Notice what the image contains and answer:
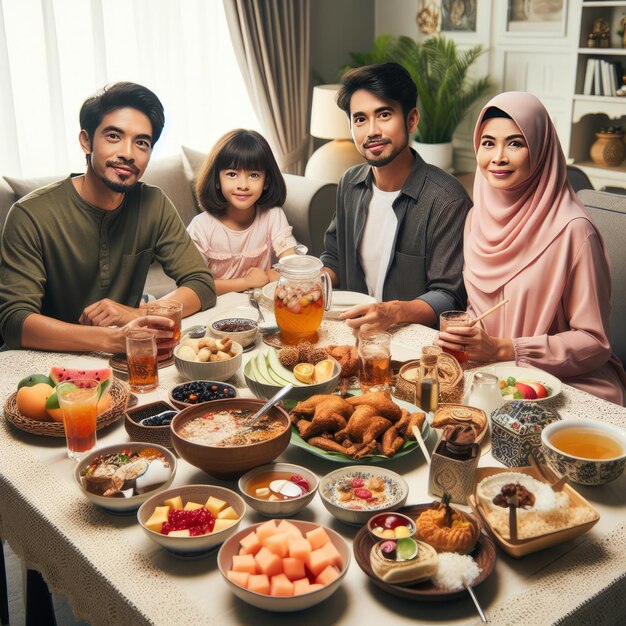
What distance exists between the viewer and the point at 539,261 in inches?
81.7

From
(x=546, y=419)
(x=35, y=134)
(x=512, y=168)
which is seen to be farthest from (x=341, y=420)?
(x=35, y=134)

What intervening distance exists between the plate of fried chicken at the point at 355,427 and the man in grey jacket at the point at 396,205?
0.90m

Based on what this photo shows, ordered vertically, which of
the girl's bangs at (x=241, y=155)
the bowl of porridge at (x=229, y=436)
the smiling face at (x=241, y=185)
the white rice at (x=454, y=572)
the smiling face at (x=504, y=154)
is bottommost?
the white rice at (x=454, y=572)

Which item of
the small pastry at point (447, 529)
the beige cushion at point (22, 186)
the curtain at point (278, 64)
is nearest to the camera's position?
the small pastry at point (447, 529)

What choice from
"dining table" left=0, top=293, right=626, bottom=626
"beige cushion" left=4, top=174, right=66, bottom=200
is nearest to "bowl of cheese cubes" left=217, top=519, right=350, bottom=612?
"dining table" left=0, top=293, right=626, bottom=626

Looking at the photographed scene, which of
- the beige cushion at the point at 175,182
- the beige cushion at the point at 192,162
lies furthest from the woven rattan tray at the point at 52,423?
the beige cushion at the point at 192,162

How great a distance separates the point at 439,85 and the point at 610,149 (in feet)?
4.04

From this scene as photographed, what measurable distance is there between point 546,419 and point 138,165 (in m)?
1.33

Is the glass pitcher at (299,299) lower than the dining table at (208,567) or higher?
higher

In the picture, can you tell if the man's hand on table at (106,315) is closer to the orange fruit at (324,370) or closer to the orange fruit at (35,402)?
the orange fruit at (35,402)

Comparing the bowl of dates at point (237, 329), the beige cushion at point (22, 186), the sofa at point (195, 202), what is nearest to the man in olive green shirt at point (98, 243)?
the bowl of dates at point (237, 329)

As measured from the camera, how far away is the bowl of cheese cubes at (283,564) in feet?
3.44

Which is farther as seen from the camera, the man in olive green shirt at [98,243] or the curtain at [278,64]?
the curtain at [278,64]

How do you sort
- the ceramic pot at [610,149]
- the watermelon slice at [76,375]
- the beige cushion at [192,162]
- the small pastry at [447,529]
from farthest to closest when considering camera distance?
A: 1. the ceramic pot at [610,149]
2. the beige cushion at [192,162]
3. the watermelon slice at [76,375]
4. the small pastry at [447,529]
